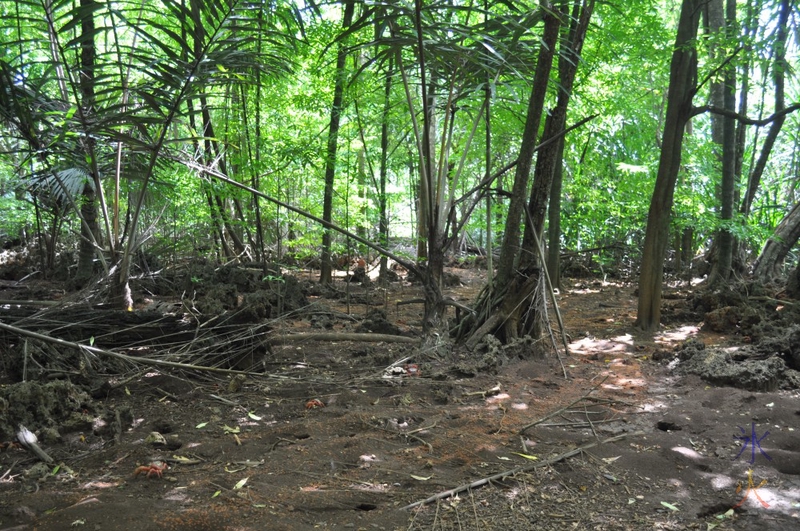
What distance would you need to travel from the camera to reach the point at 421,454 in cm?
314

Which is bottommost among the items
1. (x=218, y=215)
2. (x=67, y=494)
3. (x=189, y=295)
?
(x=67, y=494)

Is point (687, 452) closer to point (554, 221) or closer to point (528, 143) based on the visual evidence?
point (528, 143)

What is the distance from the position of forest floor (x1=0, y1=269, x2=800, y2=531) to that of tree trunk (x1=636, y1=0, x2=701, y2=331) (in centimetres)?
177

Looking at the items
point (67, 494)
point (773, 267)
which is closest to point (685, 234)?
point (773, 267)

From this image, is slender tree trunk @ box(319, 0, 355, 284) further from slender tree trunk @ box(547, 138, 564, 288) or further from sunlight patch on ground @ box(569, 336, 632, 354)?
sunlight patch on ground @ box(569, 336, 632, 354)

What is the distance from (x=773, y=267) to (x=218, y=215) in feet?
29.1

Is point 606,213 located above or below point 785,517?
above

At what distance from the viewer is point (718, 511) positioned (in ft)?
8.58

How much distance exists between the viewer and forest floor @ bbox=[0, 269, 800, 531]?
2.49 m

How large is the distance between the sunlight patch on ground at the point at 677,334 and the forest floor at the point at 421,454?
4.59 feet

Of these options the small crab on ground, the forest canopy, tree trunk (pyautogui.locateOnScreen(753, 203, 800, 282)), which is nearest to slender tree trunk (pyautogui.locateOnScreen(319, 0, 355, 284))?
the forest canopy

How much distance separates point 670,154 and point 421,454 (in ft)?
15.8

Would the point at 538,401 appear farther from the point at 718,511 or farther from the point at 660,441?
the point at 718,511

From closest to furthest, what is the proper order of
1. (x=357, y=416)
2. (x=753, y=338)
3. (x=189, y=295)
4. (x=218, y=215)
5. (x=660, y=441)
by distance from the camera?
(x=660, y=441)
(x=357, y=416)
(x=753, y=338)
(x=189, y=295)
(x=218, y=215)
